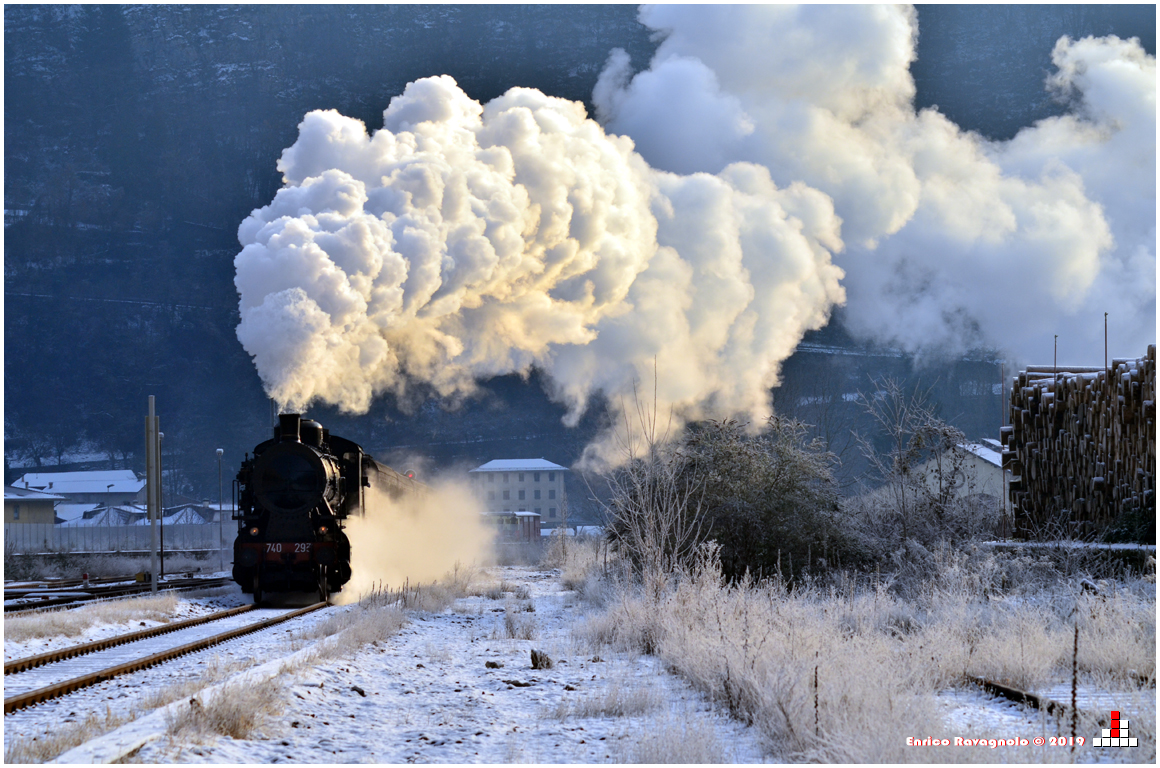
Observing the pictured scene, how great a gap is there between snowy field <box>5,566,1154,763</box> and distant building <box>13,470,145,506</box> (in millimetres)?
115010

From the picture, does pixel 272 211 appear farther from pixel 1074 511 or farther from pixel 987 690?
pixel 987 690

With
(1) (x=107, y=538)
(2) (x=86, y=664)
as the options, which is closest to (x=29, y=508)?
(1) (x=107, y=538)

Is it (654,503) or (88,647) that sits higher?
(654,503)

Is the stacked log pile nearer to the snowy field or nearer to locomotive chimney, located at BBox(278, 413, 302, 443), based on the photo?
the snowy field

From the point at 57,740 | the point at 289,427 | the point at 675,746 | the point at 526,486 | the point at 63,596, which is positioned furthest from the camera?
the point at 526,486

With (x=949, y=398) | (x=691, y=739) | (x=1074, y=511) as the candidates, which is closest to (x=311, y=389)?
(x=1074, y=511)

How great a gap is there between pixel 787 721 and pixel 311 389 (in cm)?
1755

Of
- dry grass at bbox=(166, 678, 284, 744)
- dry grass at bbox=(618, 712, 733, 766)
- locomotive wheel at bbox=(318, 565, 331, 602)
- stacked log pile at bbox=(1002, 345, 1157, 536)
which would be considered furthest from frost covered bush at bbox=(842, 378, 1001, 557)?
dry grass at bbox=(166, 678, 284, 744)

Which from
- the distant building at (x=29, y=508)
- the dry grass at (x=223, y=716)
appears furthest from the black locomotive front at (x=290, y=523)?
the distant building at (x=29, y=508)

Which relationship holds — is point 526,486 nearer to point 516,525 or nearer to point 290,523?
point 516,525

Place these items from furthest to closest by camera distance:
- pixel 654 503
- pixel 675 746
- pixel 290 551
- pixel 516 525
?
pixel 516 525 < pixel 290 551 < pixel 654 503 < pixel 675 746

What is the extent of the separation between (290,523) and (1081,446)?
14.6 metres

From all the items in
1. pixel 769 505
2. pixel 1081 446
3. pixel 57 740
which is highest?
pixel 1081 446

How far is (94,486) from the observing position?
118 m
